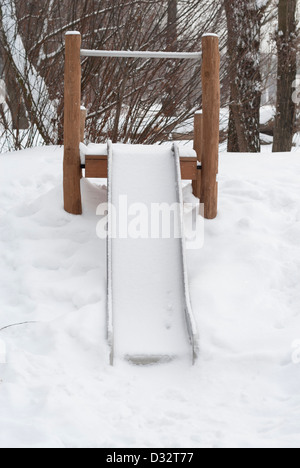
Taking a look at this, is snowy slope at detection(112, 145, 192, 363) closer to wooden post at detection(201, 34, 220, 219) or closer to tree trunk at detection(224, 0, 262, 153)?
wooden post at detection(201, 34, 220, 219)

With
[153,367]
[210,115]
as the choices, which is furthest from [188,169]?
[153,367]

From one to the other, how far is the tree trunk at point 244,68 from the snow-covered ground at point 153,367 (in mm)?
3808

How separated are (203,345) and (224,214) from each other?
64.2 inches

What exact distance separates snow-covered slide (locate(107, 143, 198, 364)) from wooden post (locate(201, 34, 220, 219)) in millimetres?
276

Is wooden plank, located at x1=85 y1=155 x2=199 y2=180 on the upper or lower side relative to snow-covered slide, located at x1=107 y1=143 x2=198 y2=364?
upper

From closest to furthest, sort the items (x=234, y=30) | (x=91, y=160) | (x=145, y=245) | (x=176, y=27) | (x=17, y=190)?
(x=145, y=245), (x=91, y=160), (x=17, y=190), (x=176, y=27), (x=234, y=30)

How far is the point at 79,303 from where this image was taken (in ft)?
13.9

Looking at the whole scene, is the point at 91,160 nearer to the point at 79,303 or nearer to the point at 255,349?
the point at 79,303

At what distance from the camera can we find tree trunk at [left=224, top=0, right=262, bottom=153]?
358 inches

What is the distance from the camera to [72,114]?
5.02m

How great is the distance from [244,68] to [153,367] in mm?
6728

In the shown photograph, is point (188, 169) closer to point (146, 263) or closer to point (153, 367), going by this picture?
point (146, 263)

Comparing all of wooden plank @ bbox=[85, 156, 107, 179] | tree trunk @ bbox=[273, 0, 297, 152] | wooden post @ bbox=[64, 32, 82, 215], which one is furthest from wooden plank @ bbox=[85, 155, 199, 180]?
tree trunk @ bbox=[273, 0, 297, 152]
